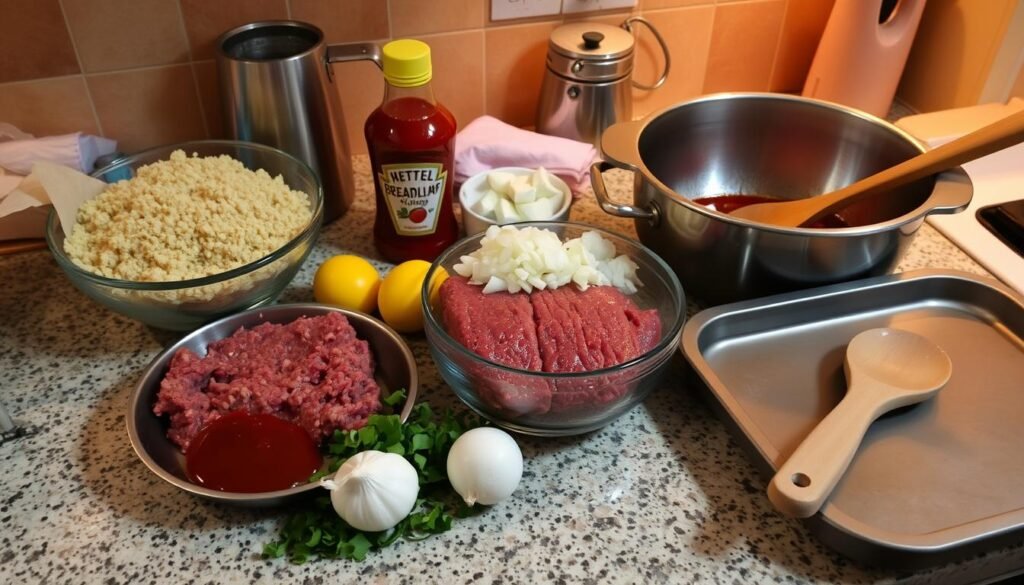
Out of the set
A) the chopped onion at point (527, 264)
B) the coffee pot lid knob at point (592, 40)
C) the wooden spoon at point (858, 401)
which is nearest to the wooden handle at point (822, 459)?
the wooden spoon at point (858, 401)

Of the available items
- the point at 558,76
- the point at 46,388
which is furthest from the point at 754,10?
the point at 46,388

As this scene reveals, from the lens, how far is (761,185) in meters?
1.04

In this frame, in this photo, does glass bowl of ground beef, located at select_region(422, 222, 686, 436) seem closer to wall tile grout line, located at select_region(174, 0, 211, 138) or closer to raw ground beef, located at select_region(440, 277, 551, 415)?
raw ground beef, located at select_region(440, 277, 551, 415)

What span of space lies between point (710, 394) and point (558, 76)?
54cm

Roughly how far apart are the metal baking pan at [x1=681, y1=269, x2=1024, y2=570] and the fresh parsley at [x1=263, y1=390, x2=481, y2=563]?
264mm

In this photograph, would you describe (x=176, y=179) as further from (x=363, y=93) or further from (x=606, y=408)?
(x=606, y=408)

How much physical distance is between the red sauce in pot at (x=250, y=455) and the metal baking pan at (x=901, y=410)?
384mm

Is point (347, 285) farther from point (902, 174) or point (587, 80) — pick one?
point (902, 174)

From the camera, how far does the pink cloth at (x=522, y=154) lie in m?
1.03

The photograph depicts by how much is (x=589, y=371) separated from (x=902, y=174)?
0.43 metres

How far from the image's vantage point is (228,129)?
0.96 meters

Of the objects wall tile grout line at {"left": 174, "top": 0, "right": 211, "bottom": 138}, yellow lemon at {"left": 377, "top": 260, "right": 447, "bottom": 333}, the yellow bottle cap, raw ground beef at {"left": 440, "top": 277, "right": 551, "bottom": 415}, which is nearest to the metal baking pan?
raw ground beef at {"left": 440, "top": 277, "right": 551, "bottom": 415}

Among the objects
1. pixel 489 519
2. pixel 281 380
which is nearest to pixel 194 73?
pixel 281 380

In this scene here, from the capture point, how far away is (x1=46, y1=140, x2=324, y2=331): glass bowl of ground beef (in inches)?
30.3
